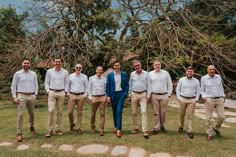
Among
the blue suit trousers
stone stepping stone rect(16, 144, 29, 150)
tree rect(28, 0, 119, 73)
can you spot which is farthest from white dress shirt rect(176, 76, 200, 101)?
tree rect(28, 0, 119, 73)

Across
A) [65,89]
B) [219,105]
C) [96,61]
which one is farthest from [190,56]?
[65,89]

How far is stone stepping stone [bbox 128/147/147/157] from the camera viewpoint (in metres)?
6.10

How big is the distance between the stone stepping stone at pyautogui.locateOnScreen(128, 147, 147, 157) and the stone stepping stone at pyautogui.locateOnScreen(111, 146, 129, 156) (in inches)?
4.5

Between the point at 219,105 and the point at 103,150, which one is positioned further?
the point at 219,105

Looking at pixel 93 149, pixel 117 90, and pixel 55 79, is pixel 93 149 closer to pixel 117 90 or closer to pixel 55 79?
pixel 117 90

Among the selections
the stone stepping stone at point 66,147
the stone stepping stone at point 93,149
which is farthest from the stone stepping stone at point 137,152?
the stone stepping stone at point 66,147

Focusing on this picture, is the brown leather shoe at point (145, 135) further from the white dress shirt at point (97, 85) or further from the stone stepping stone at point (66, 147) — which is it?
the stone stepping stone at point (66, 147)

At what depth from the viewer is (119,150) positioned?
6.31 metres

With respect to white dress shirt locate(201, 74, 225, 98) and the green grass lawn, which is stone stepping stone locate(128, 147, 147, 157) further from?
white dress shirt locate(201, 74, 225, 98)

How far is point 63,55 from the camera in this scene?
43.6ft

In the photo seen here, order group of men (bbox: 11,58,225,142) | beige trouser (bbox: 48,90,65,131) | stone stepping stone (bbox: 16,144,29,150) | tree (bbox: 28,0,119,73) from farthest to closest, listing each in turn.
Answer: tree (bbox: 28,0,119,73), beige trouser (bbox: 48,90,65,131), group of men (bbox: 11,58,225,142), stone stepping stone (bbox: 16,144,29,150)

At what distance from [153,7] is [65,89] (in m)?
7.20

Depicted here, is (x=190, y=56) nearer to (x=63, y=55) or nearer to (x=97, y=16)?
(x=97, y=16)

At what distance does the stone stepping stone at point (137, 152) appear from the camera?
6102 millimetres
